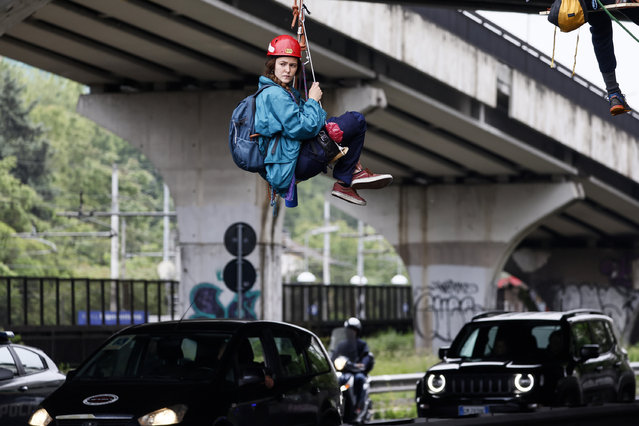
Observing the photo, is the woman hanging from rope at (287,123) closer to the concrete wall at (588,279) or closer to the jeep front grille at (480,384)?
the jeep front grille at (480,384)

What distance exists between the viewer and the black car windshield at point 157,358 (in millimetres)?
12297

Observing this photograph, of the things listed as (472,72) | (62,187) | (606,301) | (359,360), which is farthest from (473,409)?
(62,187)

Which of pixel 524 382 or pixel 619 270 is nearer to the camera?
pixel 524 382

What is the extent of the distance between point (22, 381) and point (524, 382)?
6280mm

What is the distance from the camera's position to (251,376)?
12266 millimetres

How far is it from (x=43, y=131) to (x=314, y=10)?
67.6 meters

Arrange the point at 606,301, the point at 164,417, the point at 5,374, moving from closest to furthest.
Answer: the point at 164,417 < the point at 5,374 < the point at 606,301

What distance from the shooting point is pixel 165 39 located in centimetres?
2766

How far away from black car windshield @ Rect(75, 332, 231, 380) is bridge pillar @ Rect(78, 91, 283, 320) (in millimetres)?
18896

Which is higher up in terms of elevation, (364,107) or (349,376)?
(364,107)

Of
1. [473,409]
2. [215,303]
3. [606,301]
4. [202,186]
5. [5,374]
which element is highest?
[202,186]

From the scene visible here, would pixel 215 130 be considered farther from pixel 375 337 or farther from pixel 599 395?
pixel 375 337

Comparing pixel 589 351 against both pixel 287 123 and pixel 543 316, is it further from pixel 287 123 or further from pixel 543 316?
pixel 287 123

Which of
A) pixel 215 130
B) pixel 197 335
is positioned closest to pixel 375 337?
pixel 215 130
